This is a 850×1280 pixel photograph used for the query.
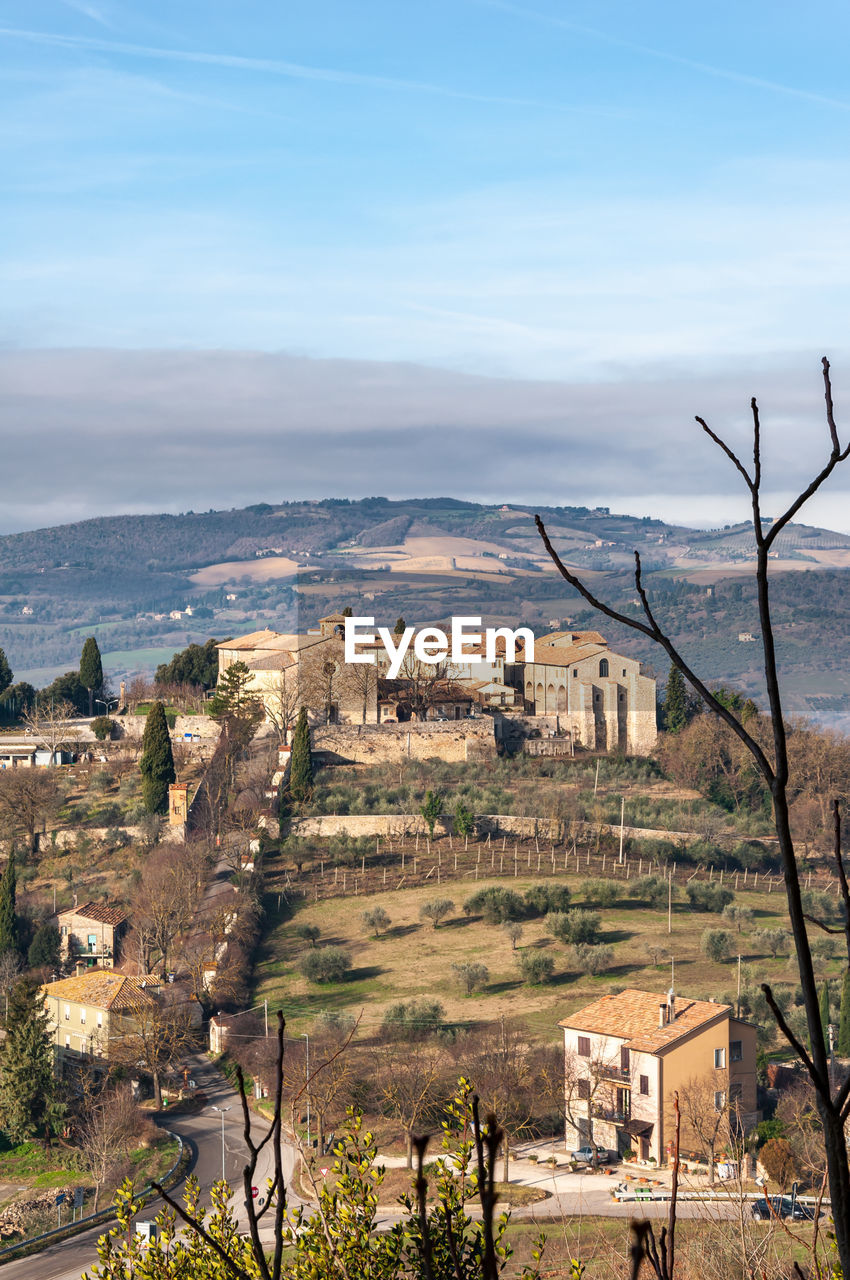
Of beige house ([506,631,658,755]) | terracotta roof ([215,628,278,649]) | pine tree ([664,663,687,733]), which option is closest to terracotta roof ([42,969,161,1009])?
beige house ([506,631,658,755])

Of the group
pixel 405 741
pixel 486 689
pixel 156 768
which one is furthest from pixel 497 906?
Result: pixel 486 689

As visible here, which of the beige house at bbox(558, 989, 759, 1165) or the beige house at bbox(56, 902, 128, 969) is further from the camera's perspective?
the beige house at bbox(56, 902, 128, 969)

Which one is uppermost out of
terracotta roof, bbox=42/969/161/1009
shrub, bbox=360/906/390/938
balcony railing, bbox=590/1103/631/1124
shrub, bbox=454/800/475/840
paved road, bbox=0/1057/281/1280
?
shrub, bbox=454/800/475/840

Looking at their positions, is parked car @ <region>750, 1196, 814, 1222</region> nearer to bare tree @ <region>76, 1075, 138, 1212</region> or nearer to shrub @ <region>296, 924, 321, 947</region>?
bare tree @ <region>76, 1075, 138, 1212</region>

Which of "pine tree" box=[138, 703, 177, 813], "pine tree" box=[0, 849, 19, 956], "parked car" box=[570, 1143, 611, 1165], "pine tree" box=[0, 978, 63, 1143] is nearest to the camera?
"parked car" box=[570, 1143, 611, 1165]

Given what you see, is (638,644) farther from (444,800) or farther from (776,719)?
(776,719)
